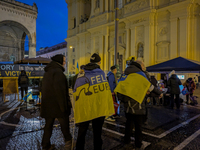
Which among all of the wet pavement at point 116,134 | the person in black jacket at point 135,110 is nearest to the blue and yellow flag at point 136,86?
the person in black jacket at point 135,110

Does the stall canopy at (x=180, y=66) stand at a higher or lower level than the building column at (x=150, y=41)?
lower

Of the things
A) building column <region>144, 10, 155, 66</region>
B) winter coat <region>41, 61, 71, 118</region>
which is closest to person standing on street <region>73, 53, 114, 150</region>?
winter coat <region>41, 61, 71, 118</region>

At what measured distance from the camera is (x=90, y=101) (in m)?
2.70

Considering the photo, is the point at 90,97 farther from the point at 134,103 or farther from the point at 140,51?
the point at 140,51

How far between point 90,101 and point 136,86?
1077 millimetres

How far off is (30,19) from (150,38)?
21.4 m

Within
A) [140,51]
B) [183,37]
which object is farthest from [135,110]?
[140,51]

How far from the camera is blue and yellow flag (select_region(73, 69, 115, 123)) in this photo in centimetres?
267

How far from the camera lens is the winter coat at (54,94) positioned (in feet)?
9.55

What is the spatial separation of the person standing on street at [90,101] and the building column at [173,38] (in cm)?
1431

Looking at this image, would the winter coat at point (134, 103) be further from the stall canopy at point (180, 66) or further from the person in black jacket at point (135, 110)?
the stall canopy at point (180, 66)

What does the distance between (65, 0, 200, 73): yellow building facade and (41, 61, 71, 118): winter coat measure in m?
14.3

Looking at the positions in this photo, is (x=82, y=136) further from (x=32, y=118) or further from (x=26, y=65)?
(x=26, y=65)

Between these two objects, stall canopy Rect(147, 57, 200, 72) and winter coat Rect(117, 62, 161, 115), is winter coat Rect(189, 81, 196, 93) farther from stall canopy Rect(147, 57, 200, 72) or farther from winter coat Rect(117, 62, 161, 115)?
winter coat Rect(117, 62, 161, 115)
